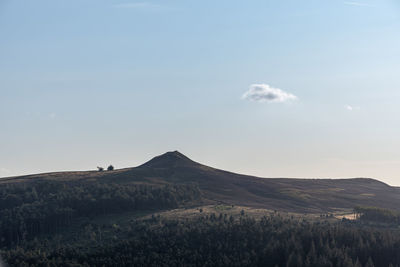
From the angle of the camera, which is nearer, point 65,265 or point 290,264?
point 290,264

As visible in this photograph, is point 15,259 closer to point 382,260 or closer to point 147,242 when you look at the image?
point 147,242

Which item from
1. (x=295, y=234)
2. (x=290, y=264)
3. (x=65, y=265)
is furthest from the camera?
(x=295, y=234)

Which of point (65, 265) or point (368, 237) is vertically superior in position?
point (368, 237)

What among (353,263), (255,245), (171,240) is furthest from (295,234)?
(171,240)

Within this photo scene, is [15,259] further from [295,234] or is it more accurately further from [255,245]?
[295,234]

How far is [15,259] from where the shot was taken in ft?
623

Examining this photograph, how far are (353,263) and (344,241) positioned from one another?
16.8 metres

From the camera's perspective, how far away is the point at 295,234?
629ft

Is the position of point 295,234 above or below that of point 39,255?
above

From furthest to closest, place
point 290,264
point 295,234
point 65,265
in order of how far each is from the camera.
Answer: point 295,234 < point 65,265 < point 290,264

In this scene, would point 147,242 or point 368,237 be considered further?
point 147,242

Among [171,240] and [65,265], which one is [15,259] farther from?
[171,240]

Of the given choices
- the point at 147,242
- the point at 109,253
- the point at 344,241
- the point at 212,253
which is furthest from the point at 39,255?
the point at 344,241

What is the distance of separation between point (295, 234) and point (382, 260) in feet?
104
